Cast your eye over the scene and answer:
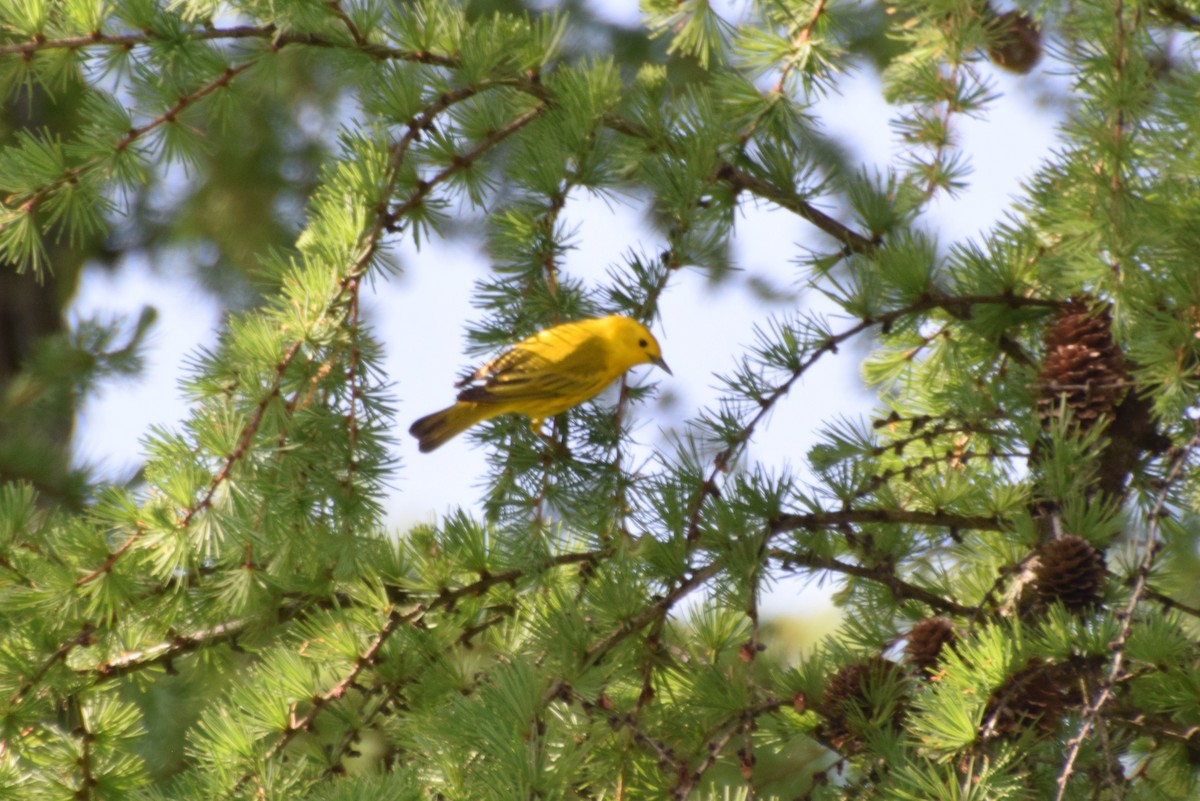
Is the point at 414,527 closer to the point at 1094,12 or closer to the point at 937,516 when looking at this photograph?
the point at 937,516

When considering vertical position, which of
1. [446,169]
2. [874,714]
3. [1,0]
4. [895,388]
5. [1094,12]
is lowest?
[874,714]

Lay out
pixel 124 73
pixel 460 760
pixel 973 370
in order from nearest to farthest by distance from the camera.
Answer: pixel 460 760
pixel 124 73
pixel 973 370

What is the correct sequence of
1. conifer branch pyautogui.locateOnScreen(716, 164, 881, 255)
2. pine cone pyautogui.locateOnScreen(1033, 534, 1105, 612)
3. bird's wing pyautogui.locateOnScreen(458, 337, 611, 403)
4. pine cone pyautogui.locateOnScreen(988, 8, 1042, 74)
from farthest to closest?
pine cone pyautogui.locateOnScreen(988, 8, 1042, 74) < bird's wing pyautogui.locateOnScreen(458, 337, 611, 403) < conifer branch pyautogui.locateOnScreen(716, 164, 881, 255) < pine cone pyautogui.locateOnScreen(1033, 534, 1105, 612)

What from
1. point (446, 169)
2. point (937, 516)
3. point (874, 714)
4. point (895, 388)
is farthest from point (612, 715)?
point (895, 388)

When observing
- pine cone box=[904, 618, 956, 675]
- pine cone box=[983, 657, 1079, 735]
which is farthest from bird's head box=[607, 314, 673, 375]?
pine cone box=[983, 657, 1079, 735]

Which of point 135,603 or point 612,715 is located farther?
point 135,603

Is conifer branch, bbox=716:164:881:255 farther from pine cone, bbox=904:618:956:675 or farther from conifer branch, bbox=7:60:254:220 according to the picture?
conifer branch, bbox=7:60:254:220

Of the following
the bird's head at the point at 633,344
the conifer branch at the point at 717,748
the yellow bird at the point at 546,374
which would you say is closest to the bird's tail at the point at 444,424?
the yellow bird at the point at 546,374

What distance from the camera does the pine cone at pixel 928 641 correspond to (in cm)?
158

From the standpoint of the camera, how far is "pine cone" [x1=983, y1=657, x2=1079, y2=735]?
50.5 inches

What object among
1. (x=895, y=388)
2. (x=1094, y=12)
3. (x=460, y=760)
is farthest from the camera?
(x=895, y=388)

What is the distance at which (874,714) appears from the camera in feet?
5.04

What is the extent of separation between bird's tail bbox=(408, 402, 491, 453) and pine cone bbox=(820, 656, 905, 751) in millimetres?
839

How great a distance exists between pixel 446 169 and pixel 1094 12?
885 millimetres
